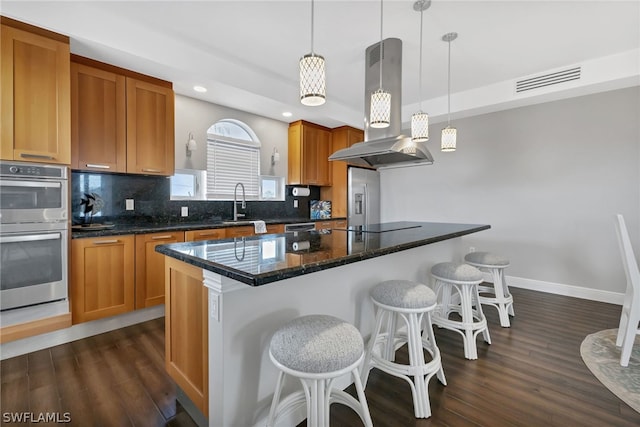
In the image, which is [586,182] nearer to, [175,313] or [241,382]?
[241,382]

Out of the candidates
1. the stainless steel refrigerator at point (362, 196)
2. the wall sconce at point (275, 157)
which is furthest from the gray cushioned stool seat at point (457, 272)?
the wall sconce at point (275, 157)

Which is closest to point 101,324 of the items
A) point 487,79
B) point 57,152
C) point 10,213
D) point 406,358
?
point 10,213

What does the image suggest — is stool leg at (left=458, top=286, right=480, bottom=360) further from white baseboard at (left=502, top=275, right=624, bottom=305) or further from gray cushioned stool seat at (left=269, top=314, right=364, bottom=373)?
white baseboard at (left=502, top=275, right=624, bottom=305)

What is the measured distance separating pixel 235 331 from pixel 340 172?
3923 mm

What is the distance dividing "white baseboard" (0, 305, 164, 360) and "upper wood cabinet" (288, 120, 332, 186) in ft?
8.84

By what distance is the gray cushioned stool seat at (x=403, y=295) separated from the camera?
1.62 meters

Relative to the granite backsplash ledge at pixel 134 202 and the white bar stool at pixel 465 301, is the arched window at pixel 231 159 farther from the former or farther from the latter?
the white bar stool at pixel 465 301

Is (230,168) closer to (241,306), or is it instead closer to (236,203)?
(236,203)

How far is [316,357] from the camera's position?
3.67 feet

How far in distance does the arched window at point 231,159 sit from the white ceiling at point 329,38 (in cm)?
44

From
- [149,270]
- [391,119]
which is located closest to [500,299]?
[391,119]

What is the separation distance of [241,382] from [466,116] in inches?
182

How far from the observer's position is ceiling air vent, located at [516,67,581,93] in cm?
325

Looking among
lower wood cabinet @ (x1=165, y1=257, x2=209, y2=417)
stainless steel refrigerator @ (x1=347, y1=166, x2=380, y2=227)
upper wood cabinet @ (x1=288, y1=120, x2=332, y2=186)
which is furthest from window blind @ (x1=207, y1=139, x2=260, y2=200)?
lower wood cabinet @ (x1=165, y1=257, x2=209, y2=417)
